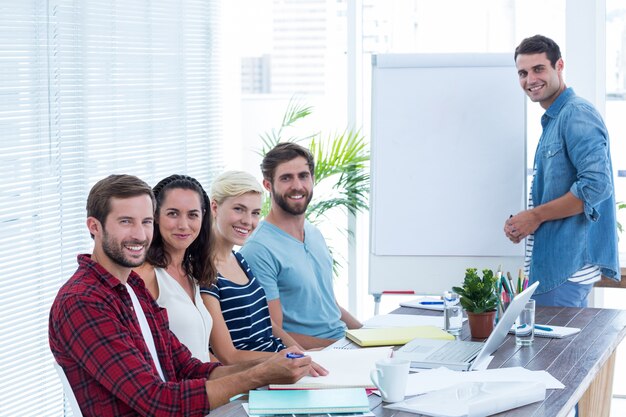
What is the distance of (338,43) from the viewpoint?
5035 mm

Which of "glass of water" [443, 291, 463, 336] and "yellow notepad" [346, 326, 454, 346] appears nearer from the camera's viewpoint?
"yellow notepad" [346, 326, 454, 346]

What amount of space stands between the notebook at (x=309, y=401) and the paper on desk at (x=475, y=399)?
0.09 m

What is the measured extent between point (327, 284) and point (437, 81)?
54.4 inches

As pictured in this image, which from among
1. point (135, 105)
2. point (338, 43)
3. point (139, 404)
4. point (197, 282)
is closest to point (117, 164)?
point (135, 105)

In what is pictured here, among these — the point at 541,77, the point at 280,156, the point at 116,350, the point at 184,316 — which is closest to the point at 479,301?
the point at 184,316

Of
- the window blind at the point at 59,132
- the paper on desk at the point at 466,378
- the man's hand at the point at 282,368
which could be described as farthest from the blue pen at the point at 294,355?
the window blind at the point at 59,132

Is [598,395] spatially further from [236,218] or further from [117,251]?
[117,251]

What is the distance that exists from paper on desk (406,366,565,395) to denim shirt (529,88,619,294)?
52.7 inches

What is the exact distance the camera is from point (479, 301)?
2.47 metres

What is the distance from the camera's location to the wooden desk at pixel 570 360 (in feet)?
5.97

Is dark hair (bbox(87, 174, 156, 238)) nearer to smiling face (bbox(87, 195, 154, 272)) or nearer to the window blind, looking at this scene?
smiling face (bbox(87, 195, 154, 272))

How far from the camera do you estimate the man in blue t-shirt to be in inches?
115

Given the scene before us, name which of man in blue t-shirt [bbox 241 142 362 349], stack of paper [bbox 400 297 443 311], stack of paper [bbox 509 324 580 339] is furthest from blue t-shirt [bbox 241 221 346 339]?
stack of paper [bbox 509 324 580 339]

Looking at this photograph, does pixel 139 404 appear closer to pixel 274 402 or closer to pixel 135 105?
pixel 274 402
